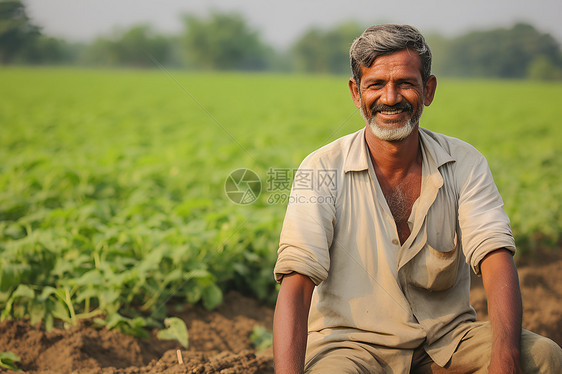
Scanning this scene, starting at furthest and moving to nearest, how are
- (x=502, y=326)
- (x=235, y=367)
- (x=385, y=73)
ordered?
(x=235, y=367)
(x=385, y=73)
(x=502, y=326)

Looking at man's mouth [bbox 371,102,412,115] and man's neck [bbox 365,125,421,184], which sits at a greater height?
man's mouth [bbox 371,102,412,115]

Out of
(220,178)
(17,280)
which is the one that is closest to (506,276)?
(17,280)

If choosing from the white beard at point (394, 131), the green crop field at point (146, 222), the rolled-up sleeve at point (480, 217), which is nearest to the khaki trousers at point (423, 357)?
the rolled-up sleeve at point (480, 217)

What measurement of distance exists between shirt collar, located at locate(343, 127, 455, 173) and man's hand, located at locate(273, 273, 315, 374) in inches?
19.5

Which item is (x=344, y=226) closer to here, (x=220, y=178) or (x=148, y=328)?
(x=148, y=328)

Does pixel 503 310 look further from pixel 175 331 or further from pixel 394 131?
pixel 175 331

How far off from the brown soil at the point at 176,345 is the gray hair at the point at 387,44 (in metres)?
1.42

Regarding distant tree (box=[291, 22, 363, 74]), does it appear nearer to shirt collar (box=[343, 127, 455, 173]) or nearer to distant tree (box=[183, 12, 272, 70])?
distant tree (box=[183, 12, 272, 70])

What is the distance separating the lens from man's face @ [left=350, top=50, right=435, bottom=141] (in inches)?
82.9

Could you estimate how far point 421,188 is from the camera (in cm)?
219

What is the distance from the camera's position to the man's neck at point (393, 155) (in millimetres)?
2225

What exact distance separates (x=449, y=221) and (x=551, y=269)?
312cm

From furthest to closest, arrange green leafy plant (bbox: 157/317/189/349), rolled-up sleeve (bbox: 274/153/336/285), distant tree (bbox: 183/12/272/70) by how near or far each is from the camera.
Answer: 1. distant tree (bbox: 183/12/272/70)
2. green leafy plant (bbox: 157/317/189/349)
3. rolled-up sleeve (bbox: 274/153/336/285)

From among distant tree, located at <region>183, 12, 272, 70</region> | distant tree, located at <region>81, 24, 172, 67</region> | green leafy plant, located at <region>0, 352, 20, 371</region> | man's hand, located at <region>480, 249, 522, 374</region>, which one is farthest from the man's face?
distant tree, located at <region>183, 12, 272, 70</region>
